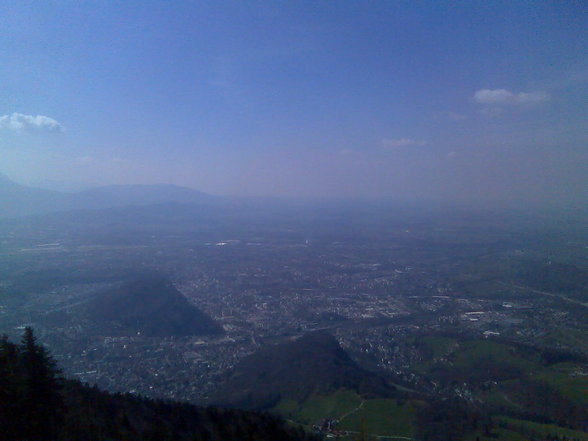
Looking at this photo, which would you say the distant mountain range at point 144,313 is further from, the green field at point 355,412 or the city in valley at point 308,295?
the green field at point 355,412

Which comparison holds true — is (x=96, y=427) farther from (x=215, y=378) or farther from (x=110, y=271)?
(x=110, y=271)

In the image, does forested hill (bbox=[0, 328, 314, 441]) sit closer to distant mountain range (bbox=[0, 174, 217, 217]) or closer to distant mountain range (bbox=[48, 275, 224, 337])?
distant mountain range (bbox=[48, 275, 224, 337])

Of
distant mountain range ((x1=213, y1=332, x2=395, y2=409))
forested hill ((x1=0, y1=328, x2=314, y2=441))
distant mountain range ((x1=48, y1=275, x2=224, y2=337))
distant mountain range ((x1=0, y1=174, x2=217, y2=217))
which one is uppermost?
distant mountain range ((x1=0, y1=174, x2=217, y2=217))

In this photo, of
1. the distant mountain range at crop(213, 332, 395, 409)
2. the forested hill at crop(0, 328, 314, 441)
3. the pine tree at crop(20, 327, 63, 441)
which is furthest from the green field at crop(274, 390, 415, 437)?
the pine tree at crop(20, 327, 63, 441)

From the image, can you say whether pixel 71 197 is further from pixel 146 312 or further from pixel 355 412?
pixel 355 412

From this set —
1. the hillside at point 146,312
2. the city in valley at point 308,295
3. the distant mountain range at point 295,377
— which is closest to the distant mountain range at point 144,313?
Result: the hillside at point 146,312

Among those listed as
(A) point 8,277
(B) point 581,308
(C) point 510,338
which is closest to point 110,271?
(A) point 8,277
